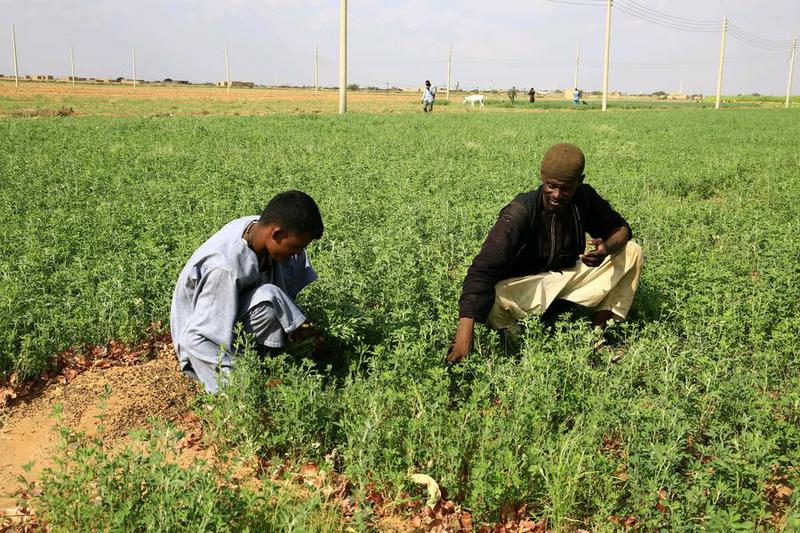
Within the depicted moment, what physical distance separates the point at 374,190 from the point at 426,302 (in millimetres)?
5112

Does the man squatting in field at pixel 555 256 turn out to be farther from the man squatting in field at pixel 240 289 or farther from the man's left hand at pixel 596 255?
the man squatting in field at pixel 240 289

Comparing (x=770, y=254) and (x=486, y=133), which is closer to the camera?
(x=770, y=254)

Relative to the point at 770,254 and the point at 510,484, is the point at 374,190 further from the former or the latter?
the point at 510,484

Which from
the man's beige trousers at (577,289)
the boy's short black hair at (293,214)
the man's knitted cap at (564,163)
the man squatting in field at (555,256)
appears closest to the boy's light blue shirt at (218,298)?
the boy's short black hair at (293,214)

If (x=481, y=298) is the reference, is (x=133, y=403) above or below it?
below

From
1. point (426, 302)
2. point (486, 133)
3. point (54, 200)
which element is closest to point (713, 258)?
point (426, 302)

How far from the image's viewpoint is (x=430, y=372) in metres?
3.70

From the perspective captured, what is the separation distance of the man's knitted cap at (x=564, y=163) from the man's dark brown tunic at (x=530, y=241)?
0.30m

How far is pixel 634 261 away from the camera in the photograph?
502 centimetres

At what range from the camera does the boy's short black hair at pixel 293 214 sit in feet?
12.4

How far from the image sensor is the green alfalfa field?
301 centimetres

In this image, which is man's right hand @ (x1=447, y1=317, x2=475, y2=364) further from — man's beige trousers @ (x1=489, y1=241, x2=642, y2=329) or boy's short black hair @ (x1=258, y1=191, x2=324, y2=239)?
boy's short black hair @ (x1=258, y1=191, x2=324, y2=239)

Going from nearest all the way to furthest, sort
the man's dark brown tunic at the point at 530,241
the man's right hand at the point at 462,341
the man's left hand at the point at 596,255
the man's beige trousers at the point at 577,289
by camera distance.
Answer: the man's right hand at the point at 462,341 → the man's dark brown tunic at the point at 530,241 → the man's left hand at the point at 596,255 → the man's beige trousers at the point at 577,289

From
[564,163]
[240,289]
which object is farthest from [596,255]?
[240,289]
